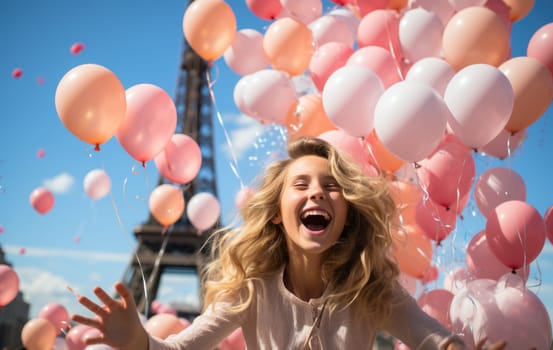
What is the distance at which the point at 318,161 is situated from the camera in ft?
6.52

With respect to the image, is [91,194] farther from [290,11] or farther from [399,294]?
[399,294]

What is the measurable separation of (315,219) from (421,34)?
6.61 feet

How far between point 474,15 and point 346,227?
5.76 feet

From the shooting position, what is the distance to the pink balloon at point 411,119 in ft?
8.27

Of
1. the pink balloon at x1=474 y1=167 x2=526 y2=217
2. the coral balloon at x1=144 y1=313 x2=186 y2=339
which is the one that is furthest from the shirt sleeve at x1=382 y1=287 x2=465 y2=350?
the coral balloon at x1=144 y1=313 x2=186 y2=339

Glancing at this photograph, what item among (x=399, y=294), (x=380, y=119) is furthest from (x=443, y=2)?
(x=399, y=294)

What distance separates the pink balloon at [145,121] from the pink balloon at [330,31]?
4.83ft

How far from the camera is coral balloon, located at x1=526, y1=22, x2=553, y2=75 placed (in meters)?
3.29

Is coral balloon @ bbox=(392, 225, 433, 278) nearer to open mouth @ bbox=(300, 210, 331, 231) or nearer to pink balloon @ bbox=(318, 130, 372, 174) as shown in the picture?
pink balloon @ bbox=(318, 130, 372, 174)

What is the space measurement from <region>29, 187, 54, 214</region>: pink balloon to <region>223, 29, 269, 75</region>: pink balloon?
4.21m

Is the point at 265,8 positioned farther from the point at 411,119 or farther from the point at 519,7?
the point at 411,119

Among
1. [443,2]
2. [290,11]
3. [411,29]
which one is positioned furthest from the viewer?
[290,11]

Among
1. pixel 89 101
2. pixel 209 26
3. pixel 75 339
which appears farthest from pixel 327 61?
pixel 75 339

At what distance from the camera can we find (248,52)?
414 cm
